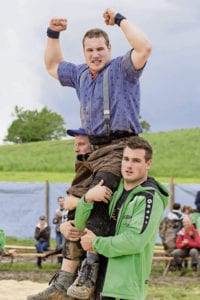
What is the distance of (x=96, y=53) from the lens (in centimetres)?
587

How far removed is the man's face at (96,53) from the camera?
582 centimetres

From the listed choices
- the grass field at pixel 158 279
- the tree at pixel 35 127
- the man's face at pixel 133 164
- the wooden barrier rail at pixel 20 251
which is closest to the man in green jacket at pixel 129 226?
the man's face at pixel 133 164

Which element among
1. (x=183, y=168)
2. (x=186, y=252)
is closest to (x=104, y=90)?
(x=186, y=252)

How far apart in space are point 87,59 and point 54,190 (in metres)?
17.3

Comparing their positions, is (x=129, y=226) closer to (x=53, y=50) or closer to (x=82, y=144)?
(x=82, y=144)

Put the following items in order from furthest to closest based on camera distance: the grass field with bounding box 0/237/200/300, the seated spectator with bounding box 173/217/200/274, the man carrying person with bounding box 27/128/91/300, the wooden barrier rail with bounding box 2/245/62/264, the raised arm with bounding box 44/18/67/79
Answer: the wooden barrier rail with bounding box 2/245/62/264 < the seated spectator with bounding box 173/217/200/274 < the grass field with bounding box 0/237/200/300 < the raised arm with bounding box 44/18/67/79 < the man carrying person with bounding box 27/128/91/300

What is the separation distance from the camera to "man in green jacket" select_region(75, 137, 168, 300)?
18.2 feet

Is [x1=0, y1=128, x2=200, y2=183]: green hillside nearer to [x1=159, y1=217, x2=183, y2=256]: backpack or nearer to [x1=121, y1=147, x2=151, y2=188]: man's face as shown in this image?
[x1=159, y1=217, x2=183, y2=256]: backpack

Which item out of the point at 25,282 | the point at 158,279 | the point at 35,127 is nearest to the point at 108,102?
the point at 25,282

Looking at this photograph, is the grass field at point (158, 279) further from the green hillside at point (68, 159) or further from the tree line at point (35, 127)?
the tree line at point (35, 127)

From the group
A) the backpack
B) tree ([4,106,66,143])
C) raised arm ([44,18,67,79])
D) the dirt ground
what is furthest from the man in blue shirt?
tree ([4,106,66,143])

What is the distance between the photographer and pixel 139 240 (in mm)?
5543

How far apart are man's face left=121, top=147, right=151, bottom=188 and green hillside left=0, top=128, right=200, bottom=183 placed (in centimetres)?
2847

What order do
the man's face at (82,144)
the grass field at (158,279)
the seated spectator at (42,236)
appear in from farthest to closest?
the seated spectator at (42,236), the grass field at (158,279), the man's face at (82,144)
